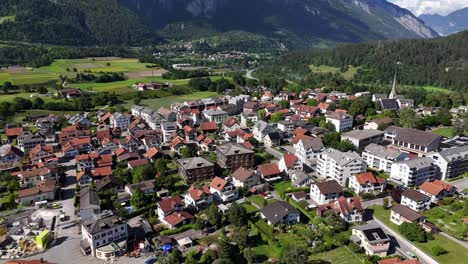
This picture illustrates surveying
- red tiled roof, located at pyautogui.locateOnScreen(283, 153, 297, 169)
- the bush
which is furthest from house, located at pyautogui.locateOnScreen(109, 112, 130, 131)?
the bush

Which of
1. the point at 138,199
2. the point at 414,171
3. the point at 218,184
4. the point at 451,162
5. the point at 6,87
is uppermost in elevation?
the point at 451,162

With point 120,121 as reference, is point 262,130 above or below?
above

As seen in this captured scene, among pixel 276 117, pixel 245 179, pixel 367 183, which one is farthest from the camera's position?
pixel 276 117

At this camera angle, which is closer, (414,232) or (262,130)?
(414,232)

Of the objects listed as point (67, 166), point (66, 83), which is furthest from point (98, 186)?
point (66, 83)

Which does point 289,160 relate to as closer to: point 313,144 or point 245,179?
point 313,144

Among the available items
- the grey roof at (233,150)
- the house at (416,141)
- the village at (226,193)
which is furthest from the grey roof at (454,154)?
the grey roof at (233,150)

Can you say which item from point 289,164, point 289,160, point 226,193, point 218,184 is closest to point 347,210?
point 289,164

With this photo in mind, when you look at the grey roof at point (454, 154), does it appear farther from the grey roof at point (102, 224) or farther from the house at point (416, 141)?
the grey roof at point (102, 224)
